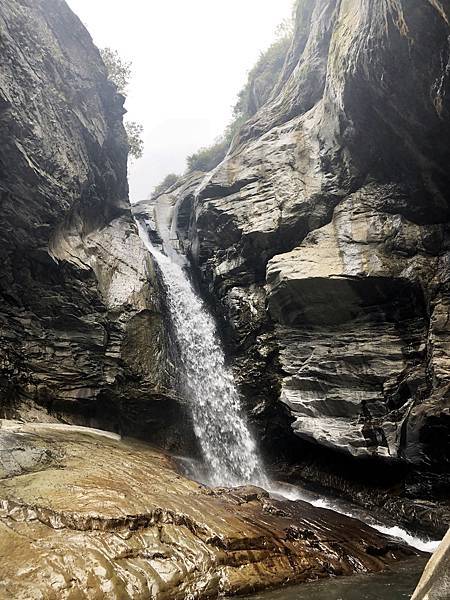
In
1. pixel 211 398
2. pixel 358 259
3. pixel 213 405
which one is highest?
pixel 358 259

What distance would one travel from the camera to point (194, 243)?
70.2 ft

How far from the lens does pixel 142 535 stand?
6.03 metres

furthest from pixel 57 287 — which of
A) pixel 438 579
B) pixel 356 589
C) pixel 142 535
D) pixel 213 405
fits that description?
pixel 438 579

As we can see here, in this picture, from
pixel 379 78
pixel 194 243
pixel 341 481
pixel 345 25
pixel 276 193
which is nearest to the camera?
pixel 379 78

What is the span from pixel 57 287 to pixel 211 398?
6954mm

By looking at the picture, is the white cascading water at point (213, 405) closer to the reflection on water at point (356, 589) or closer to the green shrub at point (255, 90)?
the reflection on water at point (356, 589)

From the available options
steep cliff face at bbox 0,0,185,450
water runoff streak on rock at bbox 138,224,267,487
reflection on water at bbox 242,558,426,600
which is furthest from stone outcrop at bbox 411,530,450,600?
steep cliff face at bbox 0,0,185,450

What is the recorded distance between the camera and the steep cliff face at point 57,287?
1334 centimetres

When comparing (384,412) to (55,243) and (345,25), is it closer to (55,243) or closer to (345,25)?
(55,243)

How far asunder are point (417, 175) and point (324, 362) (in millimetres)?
6906

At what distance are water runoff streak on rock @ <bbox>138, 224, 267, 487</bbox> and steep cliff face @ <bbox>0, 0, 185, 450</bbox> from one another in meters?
1.33

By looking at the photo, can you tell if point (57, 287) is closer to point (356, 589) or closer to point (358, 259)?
point (358, 259)

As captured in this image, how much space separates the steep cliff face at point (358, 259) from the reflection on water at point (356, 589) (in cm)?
495

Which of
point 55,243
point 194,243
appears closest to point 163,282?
point 194,243
